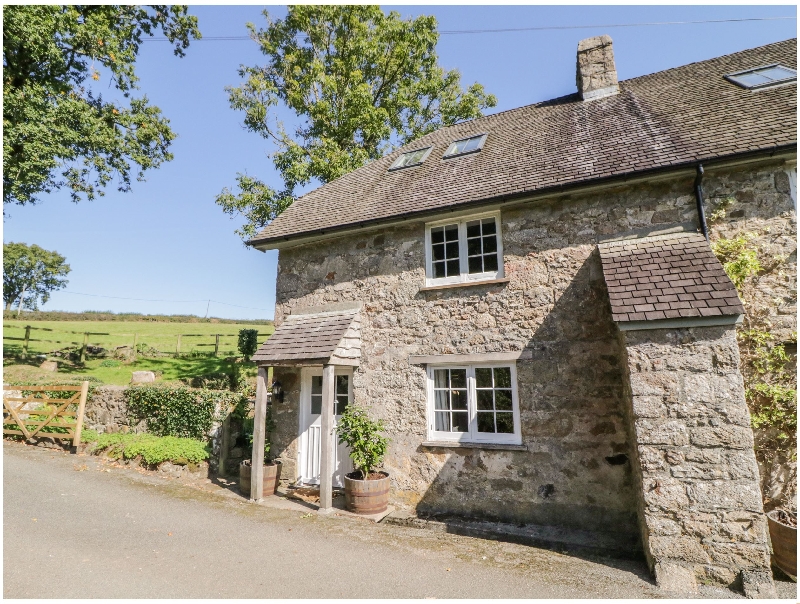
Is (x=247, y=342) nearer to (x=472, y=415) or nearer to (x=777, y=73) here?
(x=472, y=415)

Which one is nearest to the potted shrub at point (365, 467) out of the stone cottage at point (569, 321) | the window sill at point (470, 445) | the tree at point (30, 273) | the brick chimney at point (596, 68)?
the stone cottage at point (569, 321)

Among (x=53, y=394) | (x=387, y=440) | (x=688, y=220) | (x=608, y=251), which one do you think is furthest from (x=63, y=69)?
(x=688, y=220)

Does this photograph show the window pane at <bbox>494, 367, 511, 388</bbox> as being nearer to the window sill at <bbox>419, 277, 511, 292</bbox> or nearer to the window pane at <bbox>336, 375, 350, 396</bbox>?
the window sill at <bbox>419, 277, 511, 292</bbox>

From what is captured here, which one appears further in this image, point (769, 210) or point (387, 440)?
point (387, 440)

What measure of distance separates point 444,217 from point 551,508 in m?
5.40

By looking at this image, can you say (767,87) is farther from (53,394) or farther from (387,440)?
(53,394)

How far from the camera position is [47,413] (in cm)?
1143

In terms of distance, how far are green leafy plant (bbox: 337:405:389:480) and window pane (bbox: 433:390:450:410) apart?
111cm

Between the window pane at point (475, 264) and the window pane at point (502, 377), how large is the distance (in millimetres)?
1884

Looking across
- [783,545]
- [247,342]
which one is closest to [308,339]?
[783,545]

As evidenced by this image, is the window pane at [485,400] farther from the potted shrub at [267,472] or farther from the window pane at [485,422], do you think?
the potted shrub at [267,472]

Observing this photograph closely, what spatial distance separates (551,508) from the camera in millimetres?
6348

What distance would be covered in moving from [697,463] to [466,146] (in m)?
8.24

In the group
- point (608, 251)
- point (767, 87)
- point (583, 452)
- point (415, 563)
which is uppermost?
point (767, 87)
